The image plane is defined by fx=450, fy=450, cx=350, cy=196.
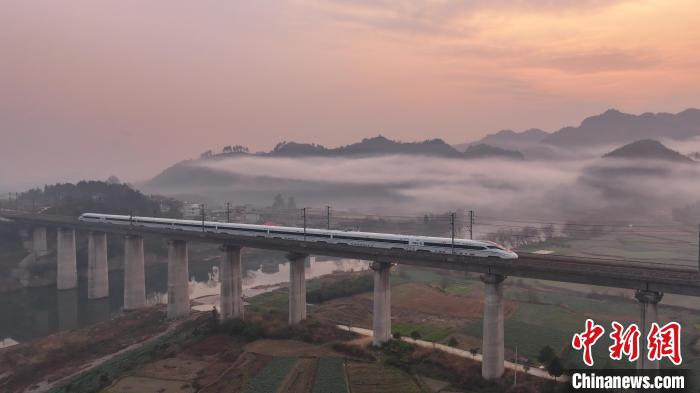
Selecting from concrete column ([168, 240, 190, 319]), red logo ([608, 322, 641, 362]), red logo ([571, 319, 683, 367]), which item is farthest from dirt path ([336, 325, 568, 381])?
concrete column ([168, 240, 190, 319])

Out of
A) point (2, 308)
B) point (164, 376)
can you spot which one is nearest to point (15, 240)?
point (2, 308)

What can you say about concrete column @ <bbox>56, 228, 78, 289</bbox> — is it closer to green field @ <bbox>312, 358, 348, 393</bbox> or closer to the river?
the river

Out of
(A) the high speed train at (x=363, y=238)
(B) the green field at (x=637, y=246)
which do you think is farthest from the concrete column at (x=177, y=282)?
(B) the green field at (x=637, y=246)

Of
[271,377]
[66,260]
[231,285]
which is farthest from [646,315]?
[66,260]

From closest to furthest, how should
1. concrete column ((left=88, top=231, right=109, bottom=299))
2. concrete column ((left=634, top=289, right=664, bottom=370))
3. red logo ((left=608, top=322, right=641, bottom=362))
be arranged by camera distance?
concrete column ((left=634, top=289, right=664, bottom=370)) < red logo ((left=608, top=322, right=641, bottom=362)) < concrete column ((left=88, top=231, right=109, bottom=299))

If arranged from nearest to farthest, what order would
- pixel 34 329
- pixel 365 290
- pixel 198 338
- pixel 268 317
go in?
pixel 198 338 → pixel 268 317 → pixel 34 329 → pixel 365 290

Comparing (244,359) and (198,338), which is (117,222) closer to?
(198,338)
